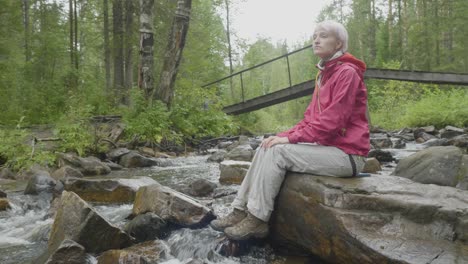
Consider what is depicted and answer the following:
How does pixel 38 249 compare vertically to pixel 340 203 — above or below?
below

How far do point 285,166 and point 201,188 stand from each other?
2642 mm

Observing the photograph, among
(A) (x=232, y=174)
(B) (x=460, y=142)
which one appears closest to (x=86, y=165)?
(A) (x=232, y=174)

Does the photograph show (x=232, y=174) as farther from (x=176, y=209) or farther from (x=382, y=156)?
(x=382, y=156)

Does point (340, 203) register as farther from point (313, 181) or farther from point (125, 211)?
point (125, 211)

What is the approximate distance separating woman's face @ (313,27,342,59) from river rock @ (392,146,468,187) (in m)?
2.23

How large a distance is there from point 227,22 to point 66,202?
1214 inches

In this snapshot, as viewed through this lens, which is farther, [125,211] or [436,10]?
[436,10]

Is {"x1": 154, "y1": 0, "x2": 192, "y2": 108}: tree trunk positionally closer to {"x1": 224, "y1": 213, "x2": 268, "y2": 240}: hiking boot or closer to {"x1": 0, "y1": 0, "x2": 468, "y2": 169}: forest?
{"x1": 0, "y1": 0, "x2": 468, "y2": 169}: forest

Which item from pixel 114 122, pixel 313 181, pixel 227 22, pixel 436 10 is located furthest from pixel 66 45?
pixel 436 10

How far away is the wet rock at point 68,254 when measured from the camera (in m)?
3.26

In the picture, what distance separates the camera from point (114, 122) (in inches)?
474

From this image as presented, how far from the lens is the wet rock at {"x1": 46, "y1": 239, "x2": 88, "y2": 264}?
3.26 metres

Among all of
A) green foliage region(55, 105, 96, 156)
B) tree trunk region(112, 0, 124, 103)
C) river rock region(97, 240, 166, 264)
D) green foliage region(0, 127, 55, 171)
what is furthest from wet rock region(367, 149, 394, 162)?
tree trunk region(112, 0, 124, 103)

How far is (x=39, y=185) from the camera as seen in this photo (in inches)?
240
